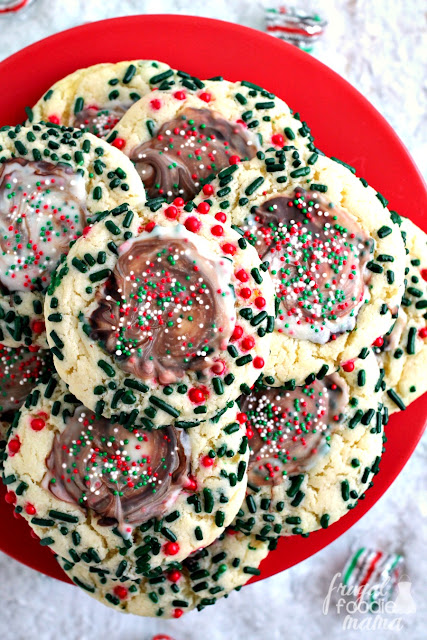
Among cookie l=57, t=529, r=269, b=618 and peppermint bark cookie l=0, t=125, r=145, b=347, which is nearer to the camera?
peppermint bark cookie l=0, t=125, r=145, b=347

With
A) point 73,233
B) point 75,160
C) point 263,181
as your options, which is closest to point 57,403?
point 73,233

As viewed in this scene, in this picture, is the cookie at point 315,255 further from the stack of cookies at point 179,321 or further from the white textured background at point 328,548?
the white textured background at point 328,548

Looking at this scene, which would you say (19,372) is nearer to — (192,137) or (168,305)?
(168,305)

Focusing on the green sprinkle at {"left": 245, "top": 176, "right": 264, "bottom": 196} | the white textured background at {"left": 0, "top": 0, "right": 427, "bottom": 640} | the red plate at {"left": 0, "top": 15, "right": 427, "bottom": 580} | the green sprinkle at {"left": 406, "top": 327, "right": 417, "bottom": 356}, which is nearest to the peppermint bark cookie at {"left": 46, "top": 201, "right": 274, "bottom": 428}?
the green sprinkle at {"left": 245, "top": 176, "right": 264, "bottom": 196}

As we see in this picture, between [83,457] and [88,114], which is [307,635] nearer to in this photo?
[83,457]

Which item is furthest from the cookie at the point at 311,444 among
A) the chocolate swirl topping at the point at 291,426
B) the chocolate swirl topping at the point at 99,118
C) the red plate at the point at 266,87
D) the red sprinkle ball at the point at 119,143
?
the chocolate swirl topping at the point at 99,118

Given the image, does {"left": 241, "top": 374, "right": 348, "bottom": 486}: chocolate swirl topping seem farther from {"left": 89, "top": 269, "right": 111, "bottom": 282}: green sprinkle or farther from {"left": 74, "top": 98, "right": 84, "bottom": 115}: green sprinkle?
{"left": 74, "top": 98, "right": 84, "bottom": 115}: green sprinkle
